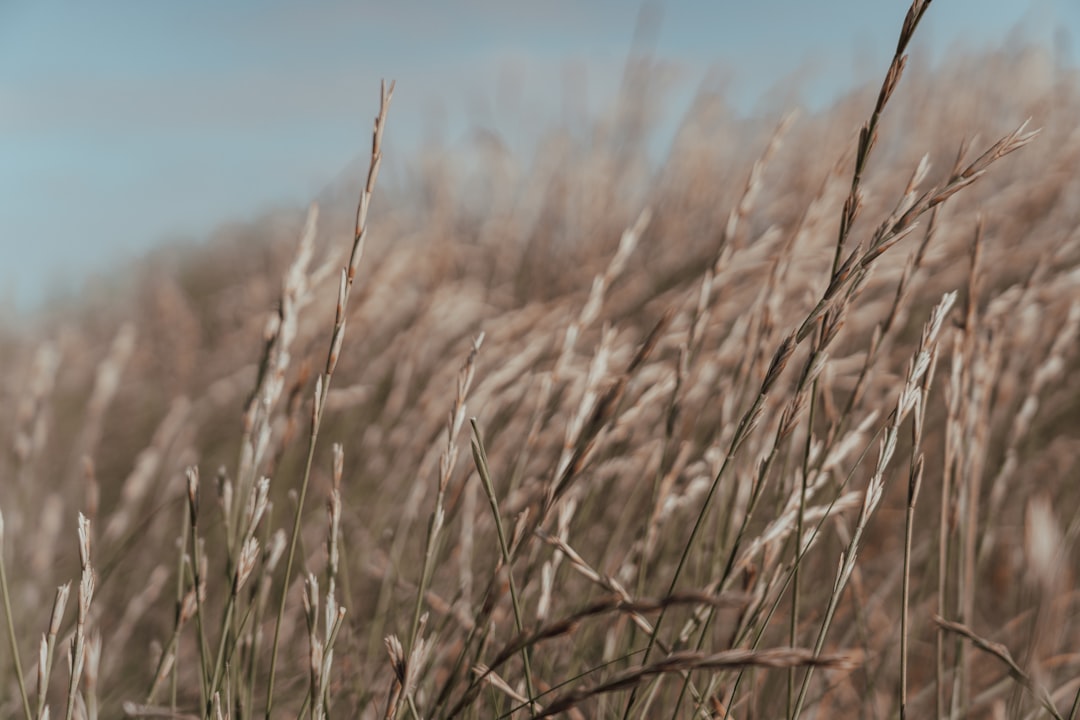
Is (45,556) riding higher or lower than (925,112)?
lower

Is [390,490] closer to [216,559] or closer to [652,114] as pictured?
[216,559]

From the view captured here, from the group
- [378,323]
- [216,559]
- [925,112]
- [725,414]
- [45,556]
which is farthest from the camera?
[925,112]

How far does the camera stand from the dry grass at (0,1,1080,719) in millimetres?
875

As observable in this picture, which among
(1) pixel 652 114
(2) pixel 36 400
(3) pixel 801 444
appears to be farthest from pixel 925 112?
(2) pixel 36 400

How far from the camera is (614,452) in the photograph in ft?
5.38

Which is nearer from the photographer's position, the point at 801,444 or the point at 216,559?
the point at 801,444

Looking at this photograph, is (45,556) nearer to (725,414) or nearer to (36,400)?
(36,400)

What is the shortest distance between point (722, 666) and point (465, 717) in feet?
1.83

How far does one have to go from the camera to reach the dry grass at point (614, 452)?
0.87 m

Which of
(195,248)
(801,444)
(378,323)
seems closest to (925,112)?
(378,323)

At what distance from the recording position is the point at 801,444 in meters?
1.60

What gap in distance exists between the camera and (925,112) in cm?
405

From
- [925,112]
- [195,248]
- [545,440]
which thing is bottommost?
[195,248]

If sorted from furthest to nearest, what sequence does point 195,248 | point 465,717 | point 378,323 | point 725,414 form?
point 195,248 → point 378,323 → point 725,414 → point 465,717
